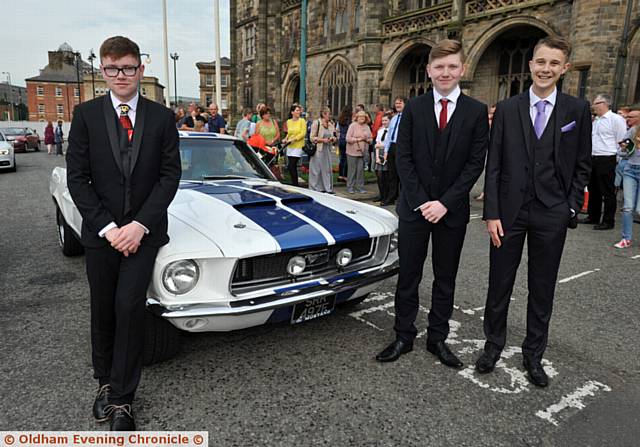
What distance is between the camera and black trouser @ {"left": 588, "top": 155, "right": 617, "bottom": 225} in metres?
7.62

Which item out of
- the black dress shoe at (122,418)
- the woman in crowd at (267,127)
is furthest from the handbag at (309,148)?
the black dress shoe at (122,418)

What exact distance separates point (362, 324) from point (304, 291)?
1.11 metres

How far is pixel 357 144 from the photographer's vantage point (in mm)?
10273

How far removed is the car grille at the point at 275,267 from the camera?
2846 mm

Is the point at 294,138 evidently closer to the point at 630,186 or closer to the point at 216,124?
the point at 216,124

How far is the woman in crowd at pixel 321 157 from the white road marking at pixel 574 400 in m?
7.40

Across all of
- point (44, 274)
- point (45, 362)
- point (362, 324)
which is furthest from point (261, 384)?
point (44, 274)

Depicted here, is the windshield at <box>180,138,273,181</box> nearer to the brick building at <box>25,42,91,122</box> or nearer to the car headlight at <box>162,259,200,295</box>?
the car headlight at <box>162,259,200,295</box>

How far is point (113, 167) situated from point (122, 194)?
0.14 meters

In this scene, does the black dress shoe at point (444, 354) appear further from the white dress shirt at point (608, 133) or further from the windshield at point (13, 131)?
the windshield at point (13, 131)

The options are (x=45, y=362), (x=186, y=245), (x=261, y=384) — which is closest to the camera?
(x=186, y=245)

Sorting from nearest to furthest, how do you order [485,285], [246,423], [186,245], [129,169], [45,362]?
1. [129,169]
2. [246,423]
3. [186,245]
4. [45,362]
5. [485,285]

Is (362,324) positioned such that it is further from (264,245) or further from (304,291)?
(264,245)

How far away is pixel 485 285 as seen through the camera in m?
4.95
